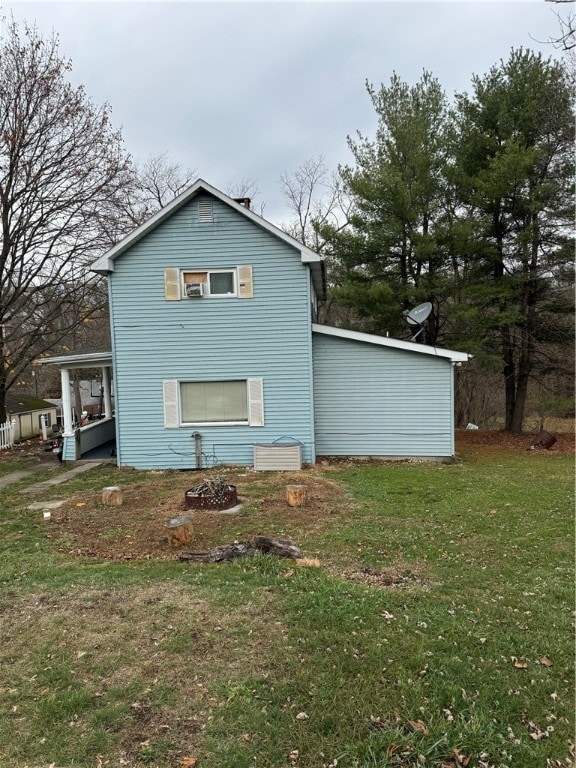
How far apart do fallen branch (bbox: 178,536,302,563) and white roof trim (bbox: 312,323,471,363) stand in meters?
7.78

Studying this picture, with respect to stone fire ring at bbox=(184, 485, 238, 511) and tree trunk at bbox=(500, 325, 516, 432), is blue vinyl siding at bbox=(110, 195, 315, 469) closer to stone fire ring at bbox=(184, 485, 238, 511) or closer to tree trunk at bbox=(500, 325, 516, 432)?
stone fire ring at bbox=(184, 485, 238, 511)

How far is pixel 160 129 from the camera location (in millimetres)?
19672

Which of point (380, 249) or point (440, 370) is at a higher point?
point (380, 249)

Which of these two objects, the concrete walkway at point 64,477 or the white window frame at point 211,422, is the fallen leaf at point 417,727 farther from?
the white window frame at point 211,422

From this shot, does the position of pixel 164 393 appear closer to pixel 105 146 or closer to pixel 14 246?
pixel 14 246

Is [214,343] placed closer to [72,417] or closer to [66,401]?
[66,401]

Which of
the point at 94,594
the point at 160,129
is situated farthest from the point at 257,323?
the point at 160,129

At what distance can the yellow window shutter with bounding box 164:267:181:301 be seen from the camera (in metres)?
11.9

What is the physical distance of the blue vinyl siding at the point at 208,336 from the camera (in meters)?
11.8

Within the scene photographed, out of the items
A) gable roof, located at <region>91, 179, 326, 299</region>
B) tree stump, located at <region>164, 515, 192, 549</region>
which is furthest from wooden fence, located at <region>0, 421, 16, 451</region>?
tree stump, located at <region>164, 515, 192, 549</region>

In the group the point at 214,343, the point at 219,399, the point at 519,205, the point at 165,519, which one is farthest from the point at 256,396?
the point at 519,205

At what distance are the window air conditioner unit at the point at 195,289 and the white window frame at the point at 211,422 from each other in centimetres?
209

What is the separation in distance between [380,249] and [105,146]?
34.8ft

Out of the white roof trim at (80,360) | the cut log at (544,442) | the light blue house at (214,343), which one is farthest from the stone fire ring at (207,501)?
the cut log at (544,442)
